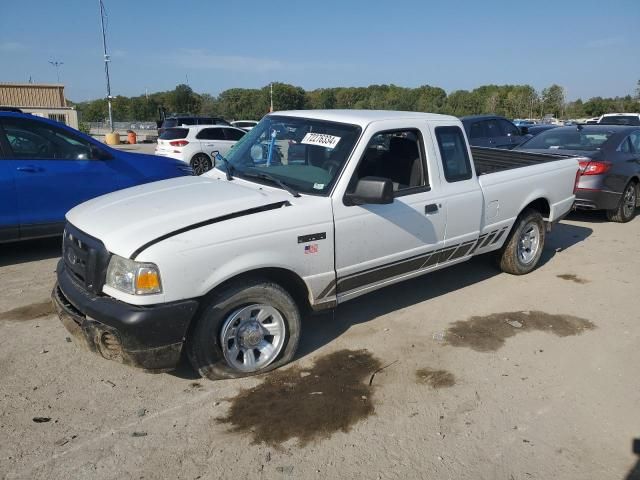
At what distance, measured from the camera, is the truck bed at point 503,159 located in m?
5.69

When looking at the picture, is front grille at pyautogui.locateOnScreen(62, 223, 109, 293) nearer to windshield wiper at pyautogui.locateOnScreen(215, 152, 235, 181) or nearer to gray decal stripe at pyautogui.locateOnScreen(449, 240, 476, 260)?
windshield wiper at pyautogui.locateOnScreen(215, 152, 235, 181)

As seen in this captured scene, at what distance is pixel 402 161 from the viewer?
4504mm

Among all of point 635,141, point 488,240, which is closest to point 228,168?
point 488,240

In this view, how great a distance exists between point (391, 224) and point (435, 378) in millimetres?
1242

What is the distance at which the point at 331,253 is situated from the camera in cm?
375

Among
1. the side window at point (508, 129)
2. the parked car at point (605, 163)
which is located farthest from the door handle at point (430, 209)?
the side window at point (508, 129)

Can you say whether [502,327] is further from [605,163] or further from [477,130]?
[477,130]

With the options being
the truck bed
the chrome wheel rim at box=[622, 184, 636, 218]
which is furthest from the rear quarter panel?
the chrome wheel rim at box=[622, 184, 636, 218]

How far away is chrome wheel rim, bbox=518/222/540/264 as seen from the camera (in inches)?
232

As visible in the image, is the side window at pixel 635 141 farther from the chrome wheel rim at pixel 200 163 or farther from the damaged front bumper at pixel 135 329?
the chrome wheel rim at pixel 200 163

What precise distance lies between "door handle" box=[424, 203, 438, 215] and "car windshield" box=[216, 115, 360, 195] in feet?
3.03

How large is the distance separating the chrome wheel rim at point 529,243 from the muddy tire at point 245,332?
3.40m

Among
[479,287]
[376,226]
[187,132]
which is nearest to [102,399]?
[376,226]

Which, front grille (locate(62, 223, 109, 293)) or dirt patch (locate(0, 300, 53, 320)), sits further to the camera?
dirt patch (locate(0, 300, 53, 320))
